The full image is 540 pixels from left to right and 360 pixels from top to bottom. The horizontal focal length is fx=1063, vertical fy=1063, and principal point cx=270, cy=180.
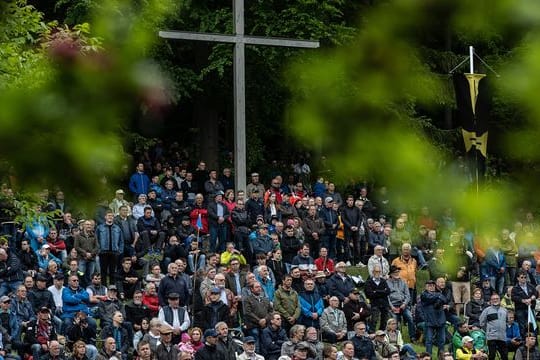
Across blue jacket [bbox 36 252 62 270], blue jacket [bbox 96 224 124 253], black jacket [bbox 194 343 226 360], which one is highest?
blue jacket [bbox 96 224 124 253]

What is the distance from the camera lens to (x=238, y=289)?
59.2ft

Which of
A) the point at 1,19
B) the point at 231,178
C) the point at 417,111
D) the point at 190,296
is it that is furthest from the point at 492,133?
the point at 231,178

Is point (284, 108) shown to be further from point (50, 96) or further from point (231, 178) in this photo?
point (231, 178)

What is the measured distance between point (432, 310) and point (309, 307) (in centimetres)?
252

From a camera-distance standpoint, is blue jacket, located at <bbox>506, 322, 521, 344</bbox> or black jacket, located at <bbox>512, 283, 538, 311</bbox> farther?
black jacket, located at <bbox>512, 283, 538, 311</bbox>

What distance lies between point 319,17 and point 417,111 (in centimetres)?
37

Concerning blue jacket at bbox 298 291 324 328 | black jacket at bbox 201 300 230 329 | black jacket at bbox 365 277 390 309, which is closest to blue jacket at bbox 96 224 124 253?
black jacket at bbox 201 300 230 329

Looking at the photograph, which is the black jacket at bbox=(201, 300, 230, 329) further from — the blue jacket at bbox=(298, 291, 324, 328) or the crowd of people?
the blue jacket at bbox=(298, 291, 324, 328)

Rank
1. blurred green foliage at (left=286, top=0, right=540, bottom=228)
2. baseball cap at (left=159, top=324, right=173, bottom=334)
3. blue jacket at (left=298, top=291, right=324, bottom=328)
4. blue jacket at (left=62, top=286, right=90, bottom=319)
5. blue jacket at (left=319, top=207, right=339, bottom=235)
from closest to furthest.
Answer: blurred green foliage at (left=286, top=0, right=540, bottom=228)
baseball cap at (left=159, top=324, right=173, bottom=334)
blue jacket at (left=62, top=286, right=90, bottom=319)
blue jacket at (left=298, top=291, right=324, bottom=328)
blue jacket at (left=319, top=207, right=339, bottom=235)

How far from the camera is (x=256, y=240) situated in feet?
64.1

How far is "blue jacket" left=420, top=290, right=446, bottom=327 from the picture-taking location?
1866 cm

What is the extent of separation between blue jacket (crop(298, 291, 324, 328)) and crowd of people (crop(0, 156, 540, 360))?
0.07 ft

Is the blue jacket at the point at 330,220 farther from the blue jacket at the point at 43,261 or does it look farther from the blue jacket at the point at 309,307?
the blue jacket at the point at 43,261

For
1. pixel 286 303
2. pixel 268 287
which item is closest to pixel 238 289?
pixel 268 287
